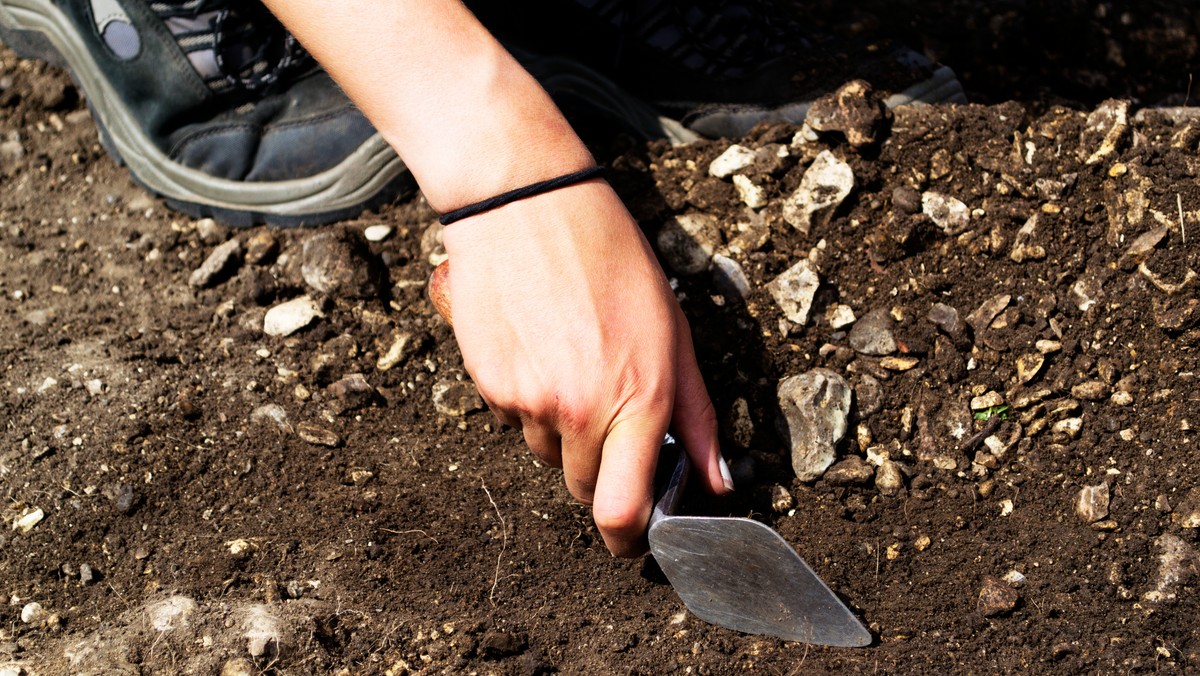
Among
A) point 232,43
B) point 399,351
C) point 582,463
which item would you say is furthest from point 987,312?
point 232,43

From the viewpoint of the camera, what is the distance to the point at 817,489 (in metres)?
1.76

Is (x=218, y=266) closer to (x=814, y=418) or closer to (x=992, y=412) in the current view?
(x=814, y=418)

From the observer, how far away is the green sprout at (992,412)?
1777 mm

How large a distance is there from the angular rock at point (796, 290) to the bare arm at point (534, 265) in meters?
0.46

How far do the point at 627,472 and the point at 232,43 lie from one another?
1.52 meters

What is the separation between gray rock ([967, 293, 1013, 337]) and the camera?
184 cm

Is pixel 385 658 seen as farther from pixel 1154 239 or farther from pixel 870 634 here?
pixel 1154 239

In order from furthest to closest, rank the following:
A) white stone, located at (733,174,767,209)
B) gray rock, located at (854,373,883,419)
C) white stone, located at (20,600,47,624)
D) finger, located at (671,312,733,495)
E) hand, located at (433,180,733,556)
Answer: white stone, located at (733,174,767,209)
gray rock, located at (854,373,883,419)
white stone, located at (20,600,47,624)
finger, located at (671,312,733,495)
hand, located at (433,180,733,556)

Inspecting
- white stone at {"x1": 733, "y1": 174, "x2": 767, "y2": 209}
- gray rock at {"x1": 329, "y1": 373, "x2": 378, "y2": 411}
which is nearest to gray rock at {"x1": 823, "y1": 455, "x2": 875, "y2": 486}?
white stone at {"x1": 733, "y1": 174, "x2": 767, "y2": 209}

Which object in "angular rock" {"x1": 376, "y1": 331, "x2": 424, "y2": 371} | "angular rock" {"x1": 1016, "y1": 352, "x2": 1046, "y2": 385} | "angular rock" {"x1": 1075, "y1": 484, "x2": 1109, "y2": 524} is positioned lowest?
"angular rock" {"x1": 1075, "y1": 484, "x2": 1109, "y2": 524}

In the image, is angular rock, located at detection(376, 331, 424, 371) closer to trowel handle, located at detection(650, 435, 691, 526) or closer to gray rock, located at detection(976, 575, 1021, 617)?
trowel handle, located at detection(650, 435, 691, 526)

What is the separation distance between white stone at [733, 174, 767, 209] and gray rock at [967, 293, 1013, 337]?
0.49 metres

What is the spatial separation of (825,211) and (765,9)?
0.78 meters

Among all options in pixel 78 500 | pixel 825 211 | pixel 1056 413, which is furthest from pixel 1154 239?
pixel 78 500
